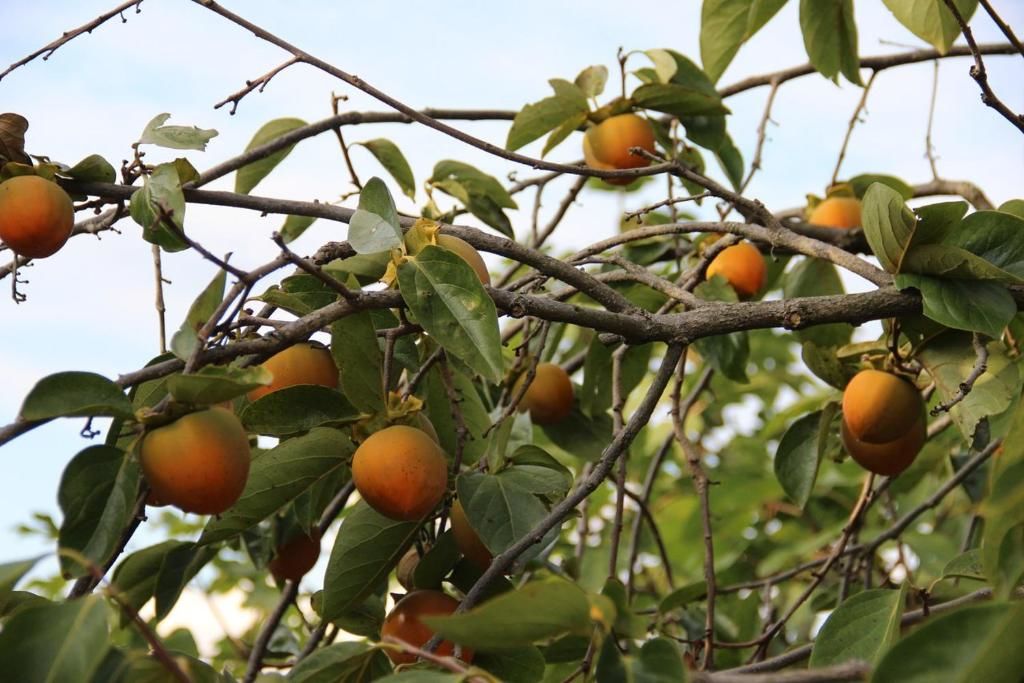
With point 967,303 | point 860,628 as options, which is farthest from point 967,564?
point 967,303

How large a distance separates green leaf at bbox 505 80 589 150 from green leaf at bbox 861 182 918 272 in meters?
0.85

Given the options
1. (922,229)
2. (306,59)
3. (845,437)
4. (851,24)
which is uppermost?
(851,24)

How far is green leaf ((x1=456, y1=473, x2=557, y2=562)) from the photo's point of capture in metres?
1.44

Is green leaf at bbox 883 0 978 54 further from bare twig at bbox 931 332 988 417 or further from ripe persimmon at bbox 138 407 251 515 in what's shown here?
ripe persimmon at bbox 138 407 251 515

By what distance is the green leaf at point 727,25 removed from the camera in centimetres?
237

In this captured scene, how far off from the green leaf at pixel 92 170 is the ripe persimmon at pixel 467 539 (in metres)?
0.66

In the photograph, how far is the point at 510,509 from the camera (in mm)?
1464

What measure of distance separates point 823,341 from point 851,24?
0.63m

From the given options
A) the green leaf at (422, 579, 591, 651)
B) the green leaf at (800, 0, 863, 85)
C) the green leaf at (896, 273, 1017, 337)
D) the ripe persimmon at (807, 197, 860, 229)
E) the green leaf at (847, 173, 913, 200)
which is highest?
the green leaf at (800, 0, 863, 85)

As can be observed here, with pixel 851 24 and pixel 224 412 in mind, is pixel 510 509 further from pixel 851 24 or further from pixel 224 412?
pixel 851 24

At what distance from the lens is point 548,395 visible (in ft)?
7.13

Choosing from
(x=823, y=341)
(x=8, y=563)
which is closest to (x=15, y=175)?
(x=8, y=563)

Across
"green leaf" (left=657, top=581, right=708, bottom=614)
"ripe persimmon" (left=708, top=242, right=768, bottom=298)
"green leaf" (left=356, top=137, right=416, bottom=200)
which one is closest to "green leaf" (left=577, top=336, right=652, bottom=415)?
"ripe persimmon" (left=708, top=242, right=768, bottom=298)

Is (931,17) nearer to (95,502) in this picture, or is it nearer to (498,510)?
(498,510)
